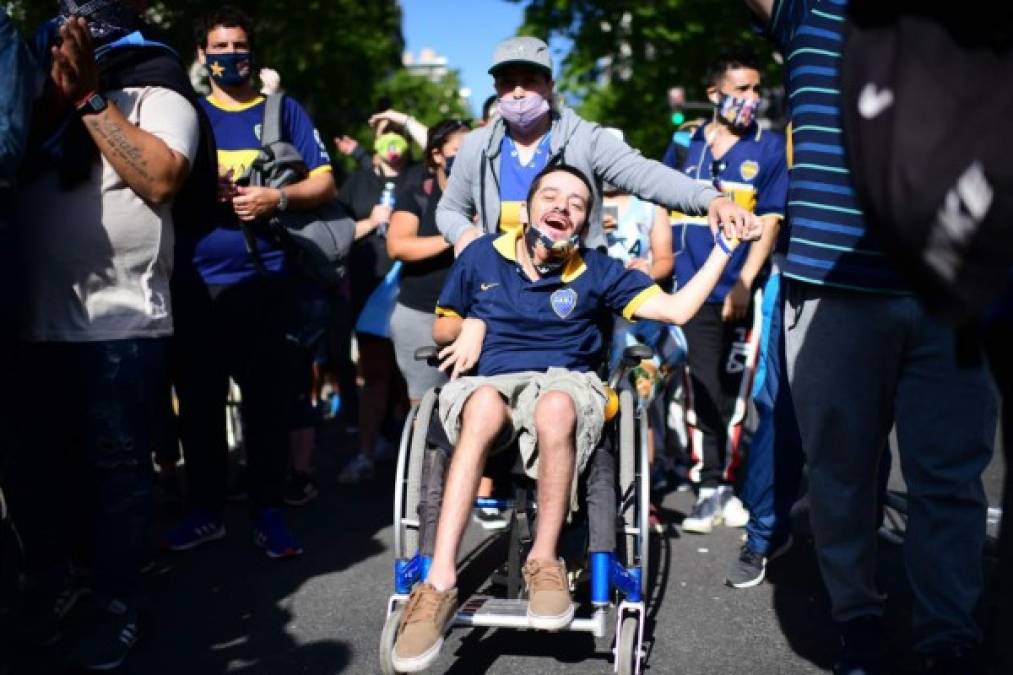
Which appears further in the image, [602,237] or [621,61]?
[621,61]

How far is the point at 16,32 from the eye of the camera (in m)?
3.14

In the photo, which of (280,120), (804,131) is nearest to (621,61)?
(280,120)

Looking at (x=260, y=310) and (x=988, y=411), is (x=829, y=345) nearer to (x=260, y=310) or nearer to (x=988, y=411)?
(x=988, y=411)

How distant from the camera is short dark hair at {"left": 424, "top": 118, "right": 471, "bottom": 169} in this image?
6.14 metres

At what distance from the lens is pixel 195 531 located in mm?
5195

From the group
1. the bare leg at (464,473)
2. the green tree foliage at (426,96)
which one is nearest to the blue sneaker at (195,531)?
the bare leg at (464,473)

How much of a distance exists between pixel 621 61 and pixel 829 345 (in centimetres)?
2055

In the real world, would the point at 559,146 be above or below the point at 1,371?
above

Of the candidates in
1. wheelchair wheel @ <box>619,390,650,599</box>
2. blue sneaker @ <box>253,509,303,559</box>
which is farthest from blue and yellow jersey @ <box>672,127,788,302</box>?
blue sneaker @ <box>253,509,303,559</box>

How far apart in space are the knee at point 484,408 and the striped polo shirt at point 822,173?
1.10 metres

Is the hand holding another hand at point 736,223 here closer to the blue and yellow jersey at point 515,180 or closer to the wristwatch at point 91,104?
the blue and yellow jersey at point 515,180

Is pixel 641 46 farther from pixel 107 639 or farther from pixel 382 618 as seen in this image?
pixel 107 639

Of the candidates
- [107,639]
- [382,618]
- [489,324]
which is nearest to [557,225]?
[489,324]

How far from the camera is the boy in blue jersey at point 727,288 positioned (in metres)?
5.58
